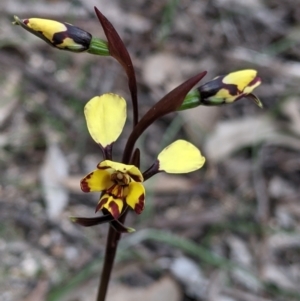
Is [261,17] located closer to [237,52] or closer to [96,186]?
[237,52]

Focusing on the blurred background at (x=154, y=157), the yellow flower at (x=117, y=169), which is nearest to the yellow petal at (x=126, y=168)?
the yellow flower at (x=117, y=169)

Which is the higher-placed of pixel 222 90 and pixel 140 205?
pixel 222 90

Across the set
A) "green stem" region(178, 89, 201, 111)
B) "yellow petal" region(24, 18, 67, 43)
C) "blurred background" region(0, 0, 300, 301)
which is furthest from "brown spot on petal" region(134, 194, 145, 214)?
"blurred background" region(0, 0, 300, 301)

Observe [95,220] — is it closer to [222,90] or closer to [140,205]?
[140,205]

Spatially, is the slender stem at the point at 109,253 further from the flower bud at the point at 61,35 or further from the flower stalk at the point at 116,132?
the flower bud at the point at 61,35

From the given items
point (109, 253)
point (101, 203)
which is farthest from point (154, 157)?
point (101, 203)

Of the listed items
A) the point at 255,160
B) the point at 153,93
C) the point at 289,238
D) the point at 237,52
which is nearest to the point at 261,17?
the point at 237,52
